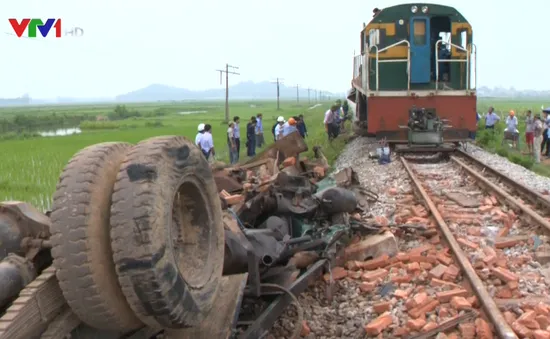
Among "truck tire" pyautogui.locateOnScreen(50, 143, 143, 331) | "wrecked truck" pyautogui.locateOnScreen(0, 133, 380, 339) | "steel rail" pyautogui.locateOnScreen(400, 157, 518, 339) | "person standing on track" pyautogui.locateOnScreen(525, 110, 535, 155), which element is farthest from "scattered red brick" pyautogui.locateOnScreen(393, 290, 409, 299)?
"person standing on track" pyautogui.locateOnScreen(525, 110, 535, 155)

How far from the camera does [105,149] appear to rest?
3701mm

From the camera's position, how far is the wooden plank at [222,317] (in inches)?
160

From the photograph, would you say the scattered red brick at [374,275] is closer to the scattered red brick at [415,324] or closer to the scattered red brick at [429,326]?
the scattered red brick at [415,324]

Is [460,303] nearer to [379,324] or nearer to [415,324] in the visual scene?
[415,324]

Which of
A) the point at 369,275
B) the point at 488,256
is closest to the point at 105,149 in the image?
the point at 369,275

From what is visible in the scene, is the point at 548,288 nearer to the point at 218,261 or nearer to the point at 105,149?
the point at 218,261

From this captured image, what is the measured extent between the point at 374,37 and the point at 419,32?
1.28m

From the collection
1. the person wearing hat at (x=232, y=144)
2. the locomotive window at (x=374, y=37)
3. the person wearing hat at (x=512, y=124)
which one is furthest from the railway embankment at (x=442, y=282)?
the person wearing hat at (x=512, y=124)

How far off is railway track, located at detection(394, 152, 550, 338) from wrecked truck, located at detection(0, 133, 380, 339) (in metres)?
1.47

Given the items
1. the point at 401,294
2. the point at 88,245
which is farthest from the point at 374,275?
the point at 88,245

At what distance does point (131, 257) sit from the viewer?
3340 mm

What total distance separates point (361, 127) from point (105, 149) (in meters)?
16.3

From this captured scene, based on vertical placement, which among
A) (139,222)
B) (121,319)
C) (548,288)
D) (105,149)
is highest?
(105,149)

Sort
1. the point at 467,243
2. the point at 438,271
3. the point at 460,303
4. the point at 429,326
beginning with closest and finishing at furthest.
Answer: the point at 429,326, the point at 460,303, the point at 438,271, the point at 467,243
